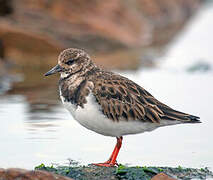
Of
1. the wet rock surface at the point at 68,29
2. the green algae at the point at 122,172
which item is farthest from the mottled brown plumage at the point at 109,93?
the wet rock surface at the point at 68,29

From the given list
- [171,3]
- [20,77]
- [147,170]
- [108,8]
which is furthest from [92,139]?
[171,3]

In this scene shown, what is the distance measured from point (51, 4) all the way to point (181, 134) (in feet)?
28.7

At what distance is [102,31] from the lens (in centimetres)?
1575

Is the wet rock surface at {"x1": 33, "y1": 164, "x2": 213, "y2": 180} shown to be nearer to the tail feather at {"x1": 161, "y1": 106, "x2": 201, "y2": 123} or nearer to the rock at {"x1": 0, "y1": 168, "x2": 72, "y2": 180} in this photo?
the tail feather at {"x1": 161, "y1": 106, "x2": 201, "y2": 123}

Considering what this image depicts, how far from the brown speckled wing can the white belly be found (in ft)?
0.18

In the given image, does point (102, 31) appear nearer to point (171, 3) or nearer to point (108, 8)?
point (108, 8)

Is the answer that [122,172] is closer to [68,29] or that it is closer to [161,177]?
[161,177]

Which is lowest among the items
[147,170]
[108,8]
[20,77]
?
[147,170]

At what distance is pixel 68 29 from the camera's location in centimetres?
1554

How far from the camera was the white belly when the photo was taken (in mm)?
6203

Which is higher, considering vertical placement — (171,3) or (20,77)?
(171,3)

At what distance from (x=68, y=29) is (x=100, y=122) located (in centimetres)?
958

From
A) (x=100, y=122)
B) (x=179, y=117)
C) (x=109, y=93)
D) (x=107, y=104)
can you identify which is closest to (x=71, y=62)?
(x=109, y=93)

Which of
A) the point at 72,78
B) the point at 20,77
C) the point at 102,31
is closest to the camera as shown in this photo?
the point at 72,78
